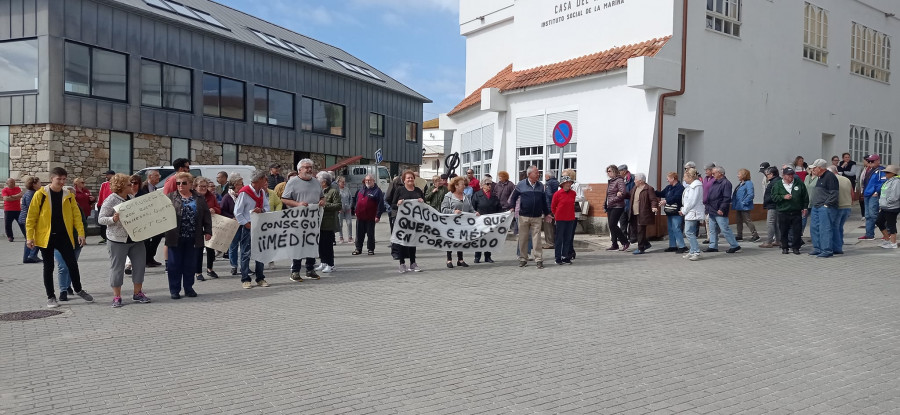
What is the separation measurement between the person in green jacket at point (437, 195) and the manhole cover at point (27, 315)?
23.8ft

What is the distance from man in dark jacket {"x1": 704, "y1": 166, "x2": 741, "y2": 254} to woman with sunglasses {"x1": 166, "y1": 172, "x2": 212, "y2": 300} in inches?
382

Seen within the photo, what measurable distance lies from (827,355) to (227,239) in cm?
848

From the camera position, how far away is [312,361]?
6203 millimetres

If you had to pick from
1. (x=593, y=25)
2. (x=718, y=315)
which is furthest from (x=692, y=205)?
(x=593, y=25)

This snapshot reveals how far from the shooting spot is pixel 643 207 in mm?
14391

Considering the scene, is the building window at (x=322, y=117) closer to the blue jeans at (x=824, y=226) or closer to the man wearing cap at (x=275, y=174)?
the man wearing cap at (x=275, y=174)

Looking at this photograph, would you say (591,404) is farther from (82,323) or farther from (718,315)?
(82,323)

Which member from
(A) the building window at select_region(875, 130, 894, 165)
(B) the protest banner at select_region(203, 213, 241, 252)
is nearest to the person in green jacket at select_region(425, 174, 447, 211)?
(B) the protest banner at select_region(203, 213, 241, 252)

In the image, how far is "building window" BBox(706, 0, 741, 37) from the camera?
17.4m

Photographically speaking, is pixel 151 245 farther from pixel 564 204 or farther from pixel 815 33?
pixel 815 33

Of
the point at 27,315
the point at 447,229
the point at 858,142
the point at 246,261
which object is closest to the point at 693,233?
the point at 447,229

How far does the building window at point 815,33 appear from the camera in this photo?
2039 centimetres

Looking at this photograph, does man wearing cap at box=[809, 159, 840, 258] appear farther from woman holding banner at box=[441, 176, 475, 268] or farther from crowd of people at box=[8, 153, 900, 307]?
woman holding banner at box=[441, 176, 475, 268]

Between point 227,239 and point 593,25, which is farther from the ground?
point 593,25
